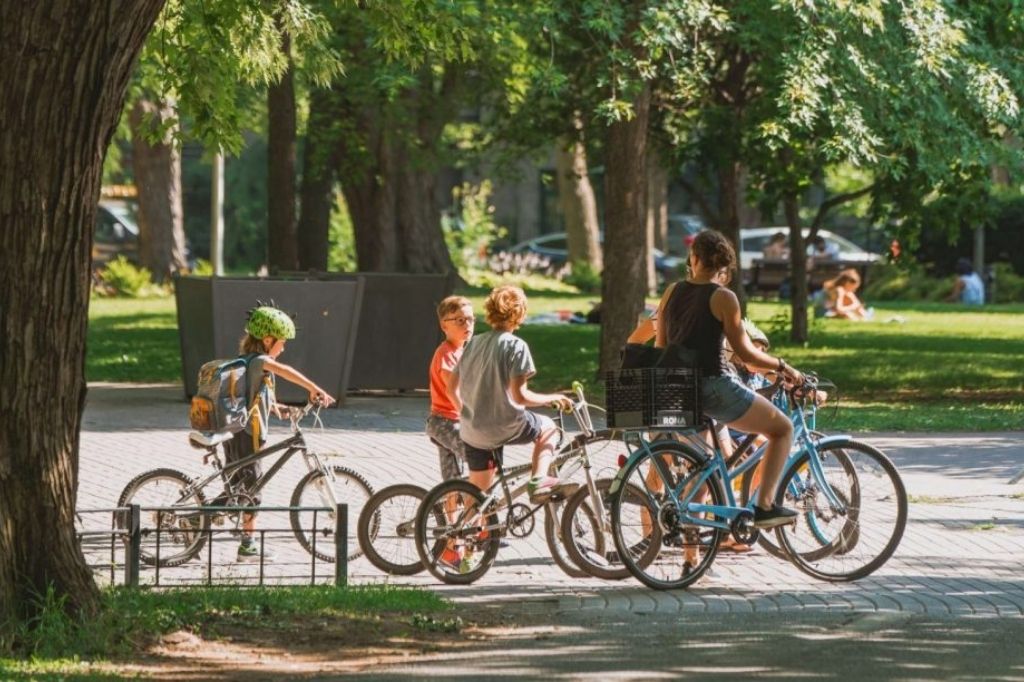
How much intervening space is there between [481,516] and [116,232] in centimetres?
3917

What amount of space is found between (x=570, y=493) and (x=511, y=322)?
808mm

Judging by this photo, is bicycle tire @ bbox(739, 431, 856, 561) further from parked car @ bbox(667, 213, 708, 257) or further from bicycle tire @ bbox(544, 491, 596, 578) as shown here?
parked car @ bbox(667, 213, 708, 257)

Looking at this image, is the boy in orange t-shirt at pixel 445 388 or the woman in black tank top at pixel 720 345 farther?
the boy in orange t-shirt at pixel 445 388

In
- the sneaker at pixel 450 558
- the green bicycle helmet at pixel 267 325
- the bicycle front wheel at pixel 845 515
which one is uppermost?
the green bicycle helmet at pixel 267 325

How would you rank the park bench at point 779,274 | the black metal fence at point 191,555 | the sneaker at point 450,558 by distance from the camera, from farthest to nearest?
1. the park bench at point 779,274
2. the sneaker at point 450,558
3. the black metal fence at point 191,555

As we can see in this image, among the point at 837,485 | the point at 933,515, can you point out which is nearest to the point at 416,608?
the point at 837,485

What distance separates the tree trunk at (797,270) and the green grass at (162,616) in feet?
53.5

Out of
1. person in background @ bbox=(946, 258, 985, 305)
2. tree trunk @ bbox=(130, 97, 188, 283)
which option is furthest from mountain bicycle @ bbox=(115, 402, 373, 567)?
tree trunk @ bbox=(130, 97, 188, 283)

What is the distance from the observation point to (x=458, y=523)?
376 inches

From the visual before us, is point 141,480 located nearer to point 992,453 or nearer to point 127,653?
point 127,653

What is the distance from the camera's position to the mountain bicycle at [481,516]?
9539 mm

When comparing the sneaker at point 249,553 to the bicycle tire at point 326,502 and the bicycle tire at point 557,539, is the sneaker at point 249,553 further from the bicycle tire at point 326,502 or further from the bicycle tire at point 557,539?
the bicycle tire at point 557,539

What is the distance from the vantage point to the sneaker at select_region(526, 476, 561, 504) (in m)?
9.53

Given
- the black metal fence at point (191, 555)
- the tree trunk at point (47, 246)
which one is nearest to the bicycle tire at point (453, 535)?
the black metal fence at point (191, 555)
